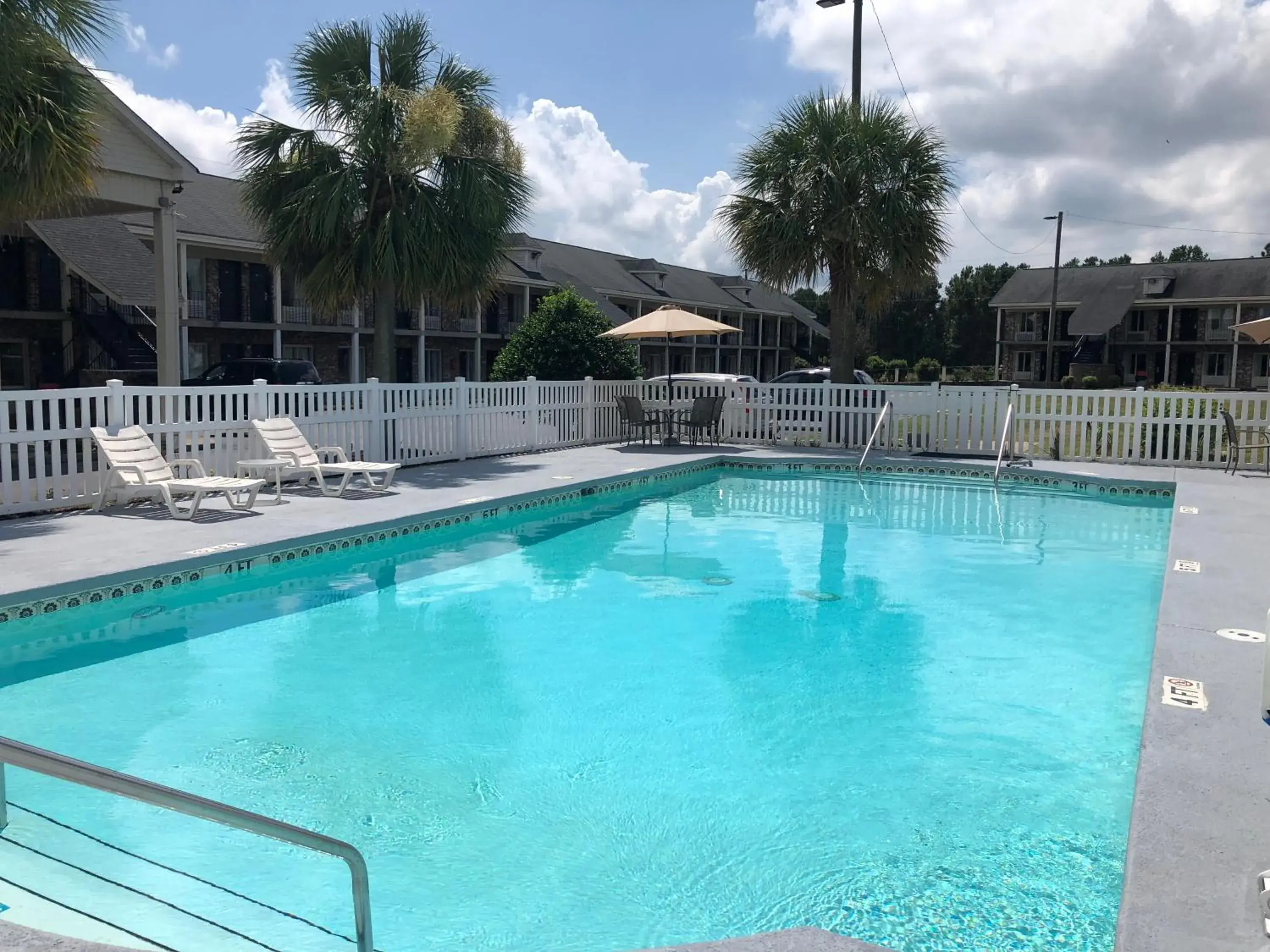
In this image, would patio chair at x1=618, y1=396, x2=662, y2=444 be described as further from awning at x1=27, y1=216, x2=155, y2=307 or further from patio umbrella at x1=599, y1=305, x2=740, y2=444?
awning at x1=27, y1=216, x2=155, y2=307

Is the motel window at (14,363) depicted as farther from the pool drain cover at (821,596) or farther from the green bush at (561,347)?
the pool drain cover at (821,596)

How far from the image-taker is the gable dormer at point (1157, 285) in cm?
5125

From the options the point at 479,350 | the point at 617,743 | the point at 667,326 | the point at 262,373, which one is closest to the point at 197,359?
the point at 262,373

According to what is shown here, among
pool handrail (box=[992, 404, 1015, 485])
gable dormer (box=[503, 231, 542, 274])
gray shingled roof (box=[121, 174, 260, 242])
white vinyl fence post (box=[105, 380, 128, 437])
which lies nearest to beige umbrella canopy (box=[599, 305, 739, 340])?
pool handrail (box=[992, 404, 1015, 485])

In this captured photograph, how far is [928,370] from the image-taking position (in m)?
61.8

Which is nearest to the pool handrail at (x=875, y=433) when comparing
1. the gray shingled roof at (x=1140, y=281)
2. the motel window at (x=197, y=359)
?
the motel window at (x=197, y=359)

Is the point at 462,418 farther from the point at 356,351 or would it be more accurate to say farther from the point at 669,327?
the point at 356,351

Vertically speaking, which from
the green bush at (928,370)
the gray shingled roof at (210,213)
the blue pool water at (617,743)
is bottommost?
the blue pool water at (617,743)

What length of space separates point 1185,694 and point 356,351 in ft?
96.7

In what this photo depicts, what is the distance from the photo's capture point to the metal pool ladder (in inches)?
89.2

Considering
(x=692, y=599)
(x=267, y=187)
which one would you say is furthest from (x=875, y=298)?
(x=692, y=599)

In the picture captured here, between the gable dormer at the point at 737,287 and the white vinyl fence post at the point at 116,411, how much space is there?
140 ft

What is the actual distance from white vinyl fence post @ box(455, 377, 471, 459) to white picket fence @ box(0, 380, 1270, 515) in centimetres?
2

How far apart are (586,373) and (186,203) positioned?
48.5ft
